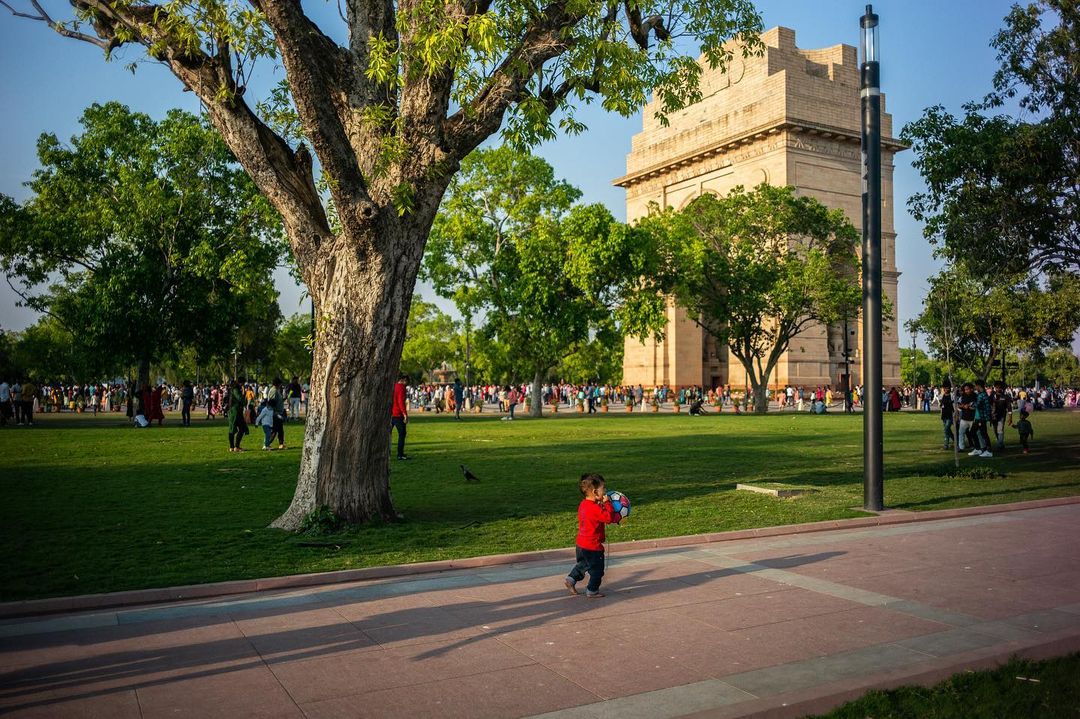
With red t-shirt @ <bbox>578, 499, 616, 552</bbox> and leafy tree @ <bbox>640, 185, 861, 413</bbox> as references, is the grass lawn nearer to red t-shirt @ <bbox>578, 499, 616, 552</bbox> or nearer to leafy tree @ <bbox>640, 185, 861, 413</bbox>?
red t-shirt @ <bbox>578, 499, 616, 552</bbox>

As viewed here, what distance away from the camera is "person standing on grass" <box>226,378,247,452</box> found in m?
19.7

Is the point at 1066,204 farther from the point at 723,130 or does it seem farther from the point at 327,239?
Answer: the point at 723,130

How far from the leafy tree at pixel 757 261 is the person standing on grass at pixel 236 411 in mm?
26905

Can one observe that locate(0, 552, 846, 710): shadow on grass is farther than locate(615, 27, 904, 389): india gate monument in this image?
No

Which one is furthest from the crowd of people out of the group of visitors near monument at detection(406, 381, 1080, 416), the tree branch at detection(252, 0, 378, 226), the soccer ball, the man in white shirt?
the soccer ball

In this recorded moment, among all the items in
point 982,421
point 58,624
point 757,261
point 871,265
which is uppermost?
point 757,261

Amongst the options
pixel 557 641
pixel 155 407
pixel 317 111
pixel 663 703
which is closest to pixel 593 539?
pixel 557 641

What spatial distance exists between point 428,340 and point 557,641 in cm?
8475

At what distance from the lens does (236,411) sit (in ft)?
65.9

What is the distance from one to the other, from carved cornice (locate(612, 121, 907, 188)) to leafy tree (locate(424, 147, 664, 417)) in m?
17.0

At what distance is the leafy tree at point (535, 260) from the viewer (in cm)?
3884

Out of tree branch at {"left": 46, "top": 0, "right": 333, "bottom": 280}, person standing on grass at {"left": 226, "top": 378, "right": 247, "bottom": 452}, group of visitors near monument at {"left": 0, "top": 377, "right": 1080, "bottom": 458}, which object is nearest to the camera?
tree branch at {"left": 46, "top": 0, "right": 333, "bottom": 280}

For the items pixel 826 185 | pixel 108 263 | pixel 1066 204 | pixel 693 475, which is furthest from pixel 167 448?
pixel 826 185

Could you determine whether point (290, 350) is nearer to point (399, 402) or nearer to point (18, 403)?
point (18, 403)
